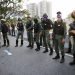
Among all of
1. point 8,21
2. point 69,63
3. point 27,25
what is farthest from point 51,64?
point 27,25

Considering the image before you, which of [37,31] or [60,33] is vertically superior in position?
[60,33]

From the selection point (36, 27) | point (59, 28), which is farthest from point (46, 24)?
point (59, 28)

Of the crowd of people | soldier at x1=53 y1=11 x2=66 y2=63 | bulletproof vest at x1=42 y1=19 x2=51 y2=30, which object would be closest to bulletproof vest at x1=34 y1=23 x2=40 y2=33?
the crowd of people

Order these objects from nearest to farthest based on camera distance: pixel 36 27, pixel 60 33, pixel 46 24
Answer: pixel 60 33 < pixel 46 24 < pixel 36 27

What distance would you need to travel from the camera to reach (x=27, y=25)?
15.6 meters

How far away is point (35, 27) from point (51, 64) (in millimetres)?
4822

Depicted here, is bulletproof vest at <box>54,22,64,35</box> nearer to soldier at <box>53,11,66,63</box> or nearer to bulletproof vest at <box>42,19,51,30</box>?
soldier at <box>53,11,66,63</box>

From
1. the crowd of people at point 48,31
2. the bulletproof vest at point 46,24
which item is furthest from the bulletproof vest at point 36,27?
the bulletproof vest at point 46,24

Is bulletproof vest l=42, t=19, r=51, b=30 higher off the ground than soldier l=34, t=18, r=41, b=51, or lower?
higher

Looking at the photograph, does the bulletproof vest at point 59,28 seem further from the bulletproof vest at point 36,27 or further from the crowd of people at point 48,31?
the bulletproof vest at point 36,27

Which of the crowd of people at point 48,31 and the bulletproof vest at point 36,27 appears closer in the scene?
the crowd of people at point 48,31

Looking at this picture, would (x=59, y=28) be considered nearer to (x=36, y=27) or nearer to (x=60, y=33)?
(x=60, y=33)

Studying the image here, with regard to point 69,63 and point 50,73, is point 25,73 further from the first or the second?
point 69,63

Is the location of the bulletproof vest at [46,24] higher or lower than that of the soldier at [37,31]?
higher
